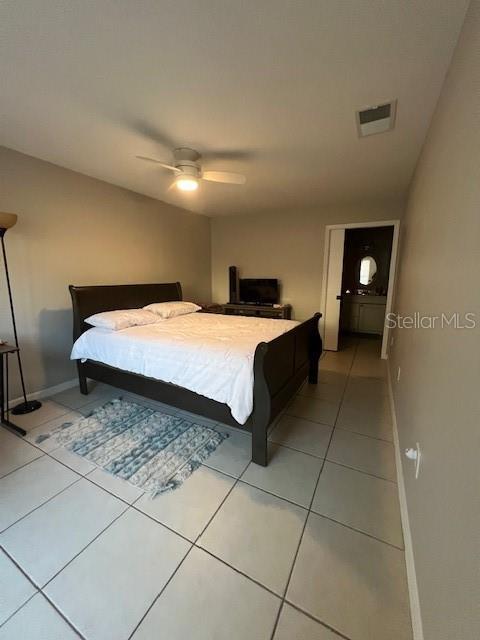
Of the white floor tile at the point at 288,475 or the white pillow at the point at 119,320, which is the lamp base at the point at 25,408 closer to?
the white pillow at the point at 119,320

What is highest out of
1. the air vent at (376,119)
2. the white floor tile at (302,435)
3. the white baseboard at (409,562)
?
the air vent at (376,119)

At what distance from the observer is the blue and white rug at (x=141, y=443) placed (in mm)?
1768

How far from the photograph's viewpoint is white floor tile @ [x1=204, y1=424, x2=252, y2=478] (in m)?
1.83

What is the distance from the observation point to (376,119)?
1907 mm

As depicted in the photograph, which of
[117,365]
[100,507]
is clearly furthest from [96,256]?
[100,507]

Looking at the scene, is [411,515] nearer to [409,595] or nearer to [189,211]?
[409,595]

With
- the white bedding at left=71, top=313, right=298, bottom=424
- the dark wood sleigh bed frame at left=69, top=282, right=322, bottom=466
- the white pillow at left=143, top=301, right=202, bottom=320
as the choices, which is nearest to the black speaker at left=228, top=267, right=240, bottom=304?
the white pillow at left=143, top=301, right=202, bottom=320

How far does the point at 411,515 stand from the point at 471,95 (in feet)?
6.18

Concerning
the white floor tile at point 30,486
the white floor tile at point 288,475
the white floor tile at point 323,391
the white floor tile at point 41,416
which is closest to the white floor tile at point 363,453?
the white floor tile at point 288,475

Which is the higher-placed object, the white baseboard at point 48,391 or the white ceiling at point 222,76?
the white ceiling at point 222,76

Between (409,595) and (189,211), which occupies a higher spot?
(189,211)

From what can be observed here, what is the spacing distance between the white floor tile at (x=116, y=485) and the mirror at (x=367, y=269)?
540cm

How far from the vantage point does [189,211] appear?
4.69m

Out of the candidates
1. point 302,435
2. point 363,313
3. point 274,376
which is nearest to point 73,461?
point 274,376
